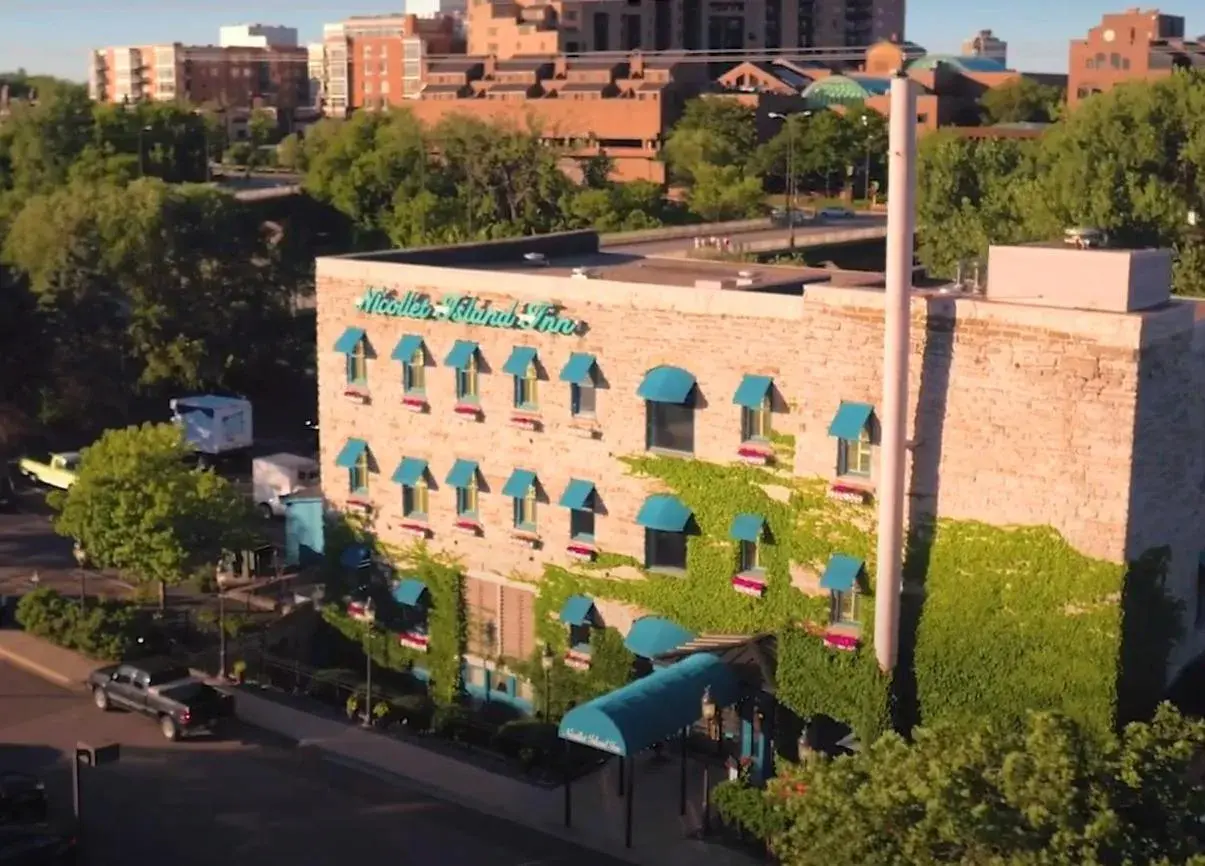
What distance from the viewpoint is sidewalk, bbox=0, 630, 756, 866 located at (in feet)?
94.0

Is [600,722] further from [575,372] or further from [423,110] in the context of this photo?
[423,110]

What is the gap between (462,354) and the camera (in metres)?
35.2

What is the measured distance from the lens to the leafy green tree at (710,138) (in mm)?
121750

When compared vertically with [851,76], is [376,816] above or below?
below

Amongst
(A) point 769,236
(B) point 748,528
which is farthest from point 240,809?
(A) point 769,236

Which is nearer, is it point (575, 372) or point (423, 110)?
point (575, 372)

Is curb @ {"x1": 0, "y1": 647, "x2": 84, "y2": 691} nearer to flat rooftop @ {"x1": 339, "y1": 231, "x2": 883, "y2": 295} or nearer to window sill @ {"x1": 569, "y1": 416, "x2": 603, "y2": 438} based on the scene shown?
flat rooftop @ {"x1": 339, "y1": 231, "x2": 883, "y2": 295}

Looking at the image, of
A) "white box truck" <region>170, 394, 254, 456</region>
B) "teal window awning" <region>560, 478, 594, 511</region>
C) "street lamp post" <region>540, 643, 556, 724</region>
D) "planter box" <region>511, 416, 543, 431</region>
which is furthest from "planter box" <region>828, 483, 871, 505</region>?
"white box truck" <region>170, 394, 254, 456</region>

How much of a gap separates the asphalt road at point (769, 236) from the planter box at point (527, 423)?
1524 centimetres

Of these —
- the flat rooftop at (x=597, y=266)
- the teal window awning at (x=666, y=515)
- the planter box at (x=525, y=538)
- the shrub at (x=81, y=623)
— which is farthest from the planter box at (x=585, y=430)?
the shrub at (x=81, y=623)

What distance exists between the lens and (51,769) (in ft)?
106

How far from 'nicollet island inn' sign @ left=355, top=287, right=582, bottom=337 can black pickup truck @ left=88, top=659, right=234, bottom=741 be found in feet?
30.6

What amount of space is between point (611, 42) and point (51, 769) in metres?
165

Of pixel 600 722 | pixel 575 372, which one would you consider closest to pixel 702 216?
pixel 575 372
